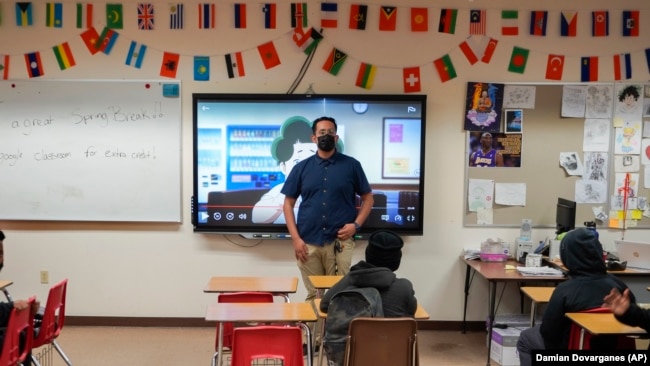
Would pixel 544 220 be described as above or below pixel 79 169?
below

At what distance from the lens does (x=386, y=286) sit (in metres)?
2.67

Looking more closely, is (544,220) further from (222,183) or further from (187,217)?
(187,217)

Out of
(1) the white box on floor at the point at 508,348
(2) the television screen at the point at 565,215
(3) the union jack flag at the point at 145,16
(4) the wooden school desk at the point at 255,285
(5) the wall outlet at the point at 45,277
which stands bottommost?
(1) the white box on floor at the point at 508,348

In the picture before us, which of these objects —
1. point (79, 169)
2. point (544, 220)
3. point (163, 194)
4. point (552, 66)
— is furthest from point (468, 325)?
point (79, 169)

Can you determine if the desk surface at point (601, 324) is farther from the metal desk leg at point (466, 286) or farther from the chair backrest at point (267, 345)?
the metal desk leg at point (466, 286)

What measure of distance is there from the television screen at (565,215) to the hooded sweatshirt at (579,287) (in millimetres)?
1684

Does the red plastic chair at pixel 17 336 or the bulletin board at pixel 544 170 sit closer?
the red plastic chair at pixel 17 336

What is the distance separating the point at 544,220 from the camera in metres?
4.76

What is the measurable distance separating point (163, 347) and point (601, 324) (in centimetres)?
316

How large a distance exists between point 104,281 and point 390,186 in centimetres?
263

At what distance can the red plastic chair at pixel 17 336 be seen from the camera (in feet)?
8.79

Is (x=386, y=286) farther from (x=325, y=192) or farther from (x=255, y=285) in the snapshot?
(x=325, y=192)

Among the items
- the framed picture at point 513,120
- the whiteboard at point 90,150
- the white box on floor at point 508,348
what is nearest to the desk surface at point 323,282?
the white box on floor at point 508,348

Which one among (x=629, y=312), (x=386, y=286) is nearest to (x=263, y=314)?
(x=386, y=286)
